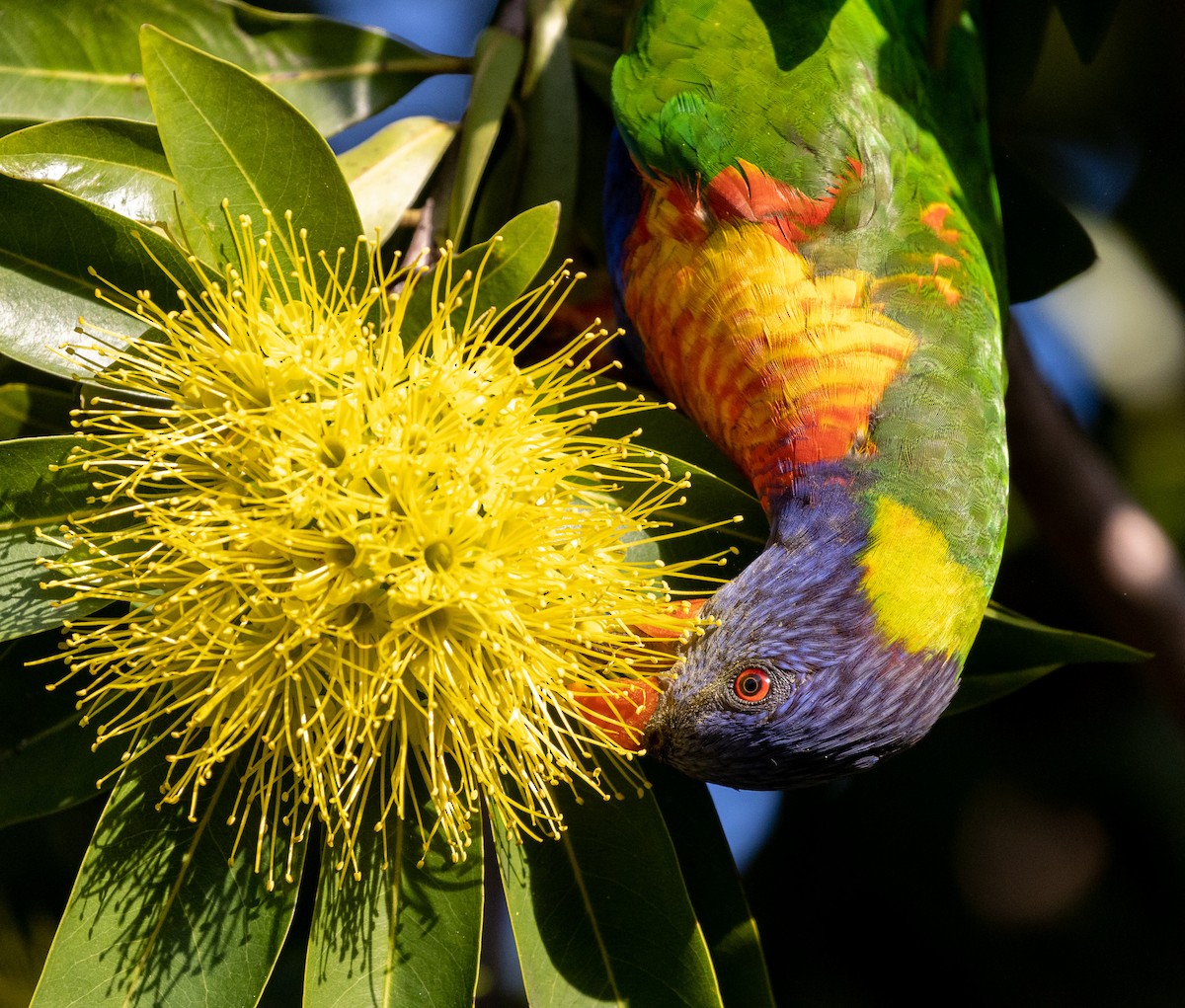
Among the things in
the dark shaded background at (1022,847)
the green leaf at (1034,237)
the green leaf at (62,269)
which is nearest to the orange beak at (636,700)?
the green leaf at (62,269)

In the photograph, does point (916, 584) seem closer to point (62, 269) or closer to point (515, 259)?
point (515, 259)

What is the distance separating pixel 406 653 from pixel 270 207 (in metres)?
0.67

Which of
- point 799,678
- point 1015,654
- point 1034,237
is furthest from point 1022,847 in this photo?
point 799,678

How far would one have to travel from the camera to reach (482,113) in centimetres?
191

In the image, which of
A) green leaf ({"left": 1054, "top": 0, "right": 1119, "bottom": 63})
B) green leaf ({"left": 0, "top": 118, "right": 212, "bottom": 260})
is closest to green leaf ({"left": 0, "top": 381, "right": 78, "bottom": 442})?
green leaf ({"left": 0, "top": 118, "right": 212, "bottom": 260})

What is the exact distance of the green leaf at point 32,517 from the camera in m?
1.43

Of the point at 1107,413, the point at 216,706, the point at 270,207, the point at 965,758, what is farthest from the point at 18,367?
the point at 1107,413

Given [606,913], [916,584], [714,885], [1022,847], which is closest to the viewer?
[916,584]

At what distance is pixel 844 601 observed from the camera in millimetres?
1487

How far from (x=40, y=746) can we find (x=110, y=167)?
2.80 feet

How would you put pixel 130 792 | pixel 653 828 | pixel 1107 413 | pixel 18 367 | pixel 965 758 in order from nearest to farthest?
1. pixel 130 792
2. pixel 653 828
3. pixel 18 367
4. pixel 965 758
5. pixel 1107 413

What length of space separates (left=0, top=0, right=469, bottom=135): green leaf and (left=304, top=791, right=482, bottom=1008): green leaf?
3.51 feet

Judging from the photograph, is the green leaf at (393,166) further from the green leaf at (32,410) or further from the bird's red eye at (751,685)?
the bird's red eye at (751,685)

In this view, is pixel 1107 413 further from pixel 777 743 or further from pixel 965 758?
pixel 777 743
